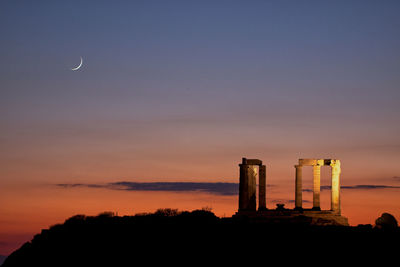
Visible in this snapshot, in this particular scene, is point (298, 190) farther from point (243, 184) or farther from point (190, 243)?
point (190, 243)

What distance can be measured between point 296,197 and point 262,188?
332cm

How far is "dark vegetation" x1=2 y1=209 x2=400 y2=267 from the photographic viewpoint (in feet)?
136

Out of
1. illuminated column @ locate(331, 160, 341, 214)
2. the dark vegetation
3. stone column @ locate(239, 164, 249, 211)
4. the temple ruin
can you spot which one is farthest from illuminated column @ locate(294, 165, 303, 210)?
the dark vegetation

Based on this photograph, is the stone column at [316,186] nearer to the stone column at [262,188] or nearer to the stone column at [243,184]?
the stone column at [262,188]

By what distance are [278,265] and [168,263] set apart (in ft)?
19.1

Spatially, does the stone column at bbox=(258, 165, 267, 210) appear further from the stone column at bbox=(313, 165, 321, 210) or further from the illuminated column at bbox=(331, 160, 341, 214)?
the illuminated column at bbox=(331, 160, 341, 214)

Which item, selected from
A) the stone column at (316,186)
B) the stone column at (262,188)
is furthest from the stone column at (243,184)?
the stone column at (316,186)

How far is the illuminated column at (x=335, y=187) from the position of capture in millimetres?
70000

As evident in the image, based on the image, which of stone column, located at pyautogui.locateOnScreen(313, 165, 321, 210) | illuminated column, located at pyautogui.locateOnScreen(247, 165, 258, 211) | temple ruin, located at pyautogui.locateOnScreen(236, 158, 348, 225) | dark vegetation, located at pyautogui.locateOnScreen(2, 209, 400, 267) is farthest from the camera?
stone column, located at pyautogui.locateOnScreen(313, 165, 321, 210)

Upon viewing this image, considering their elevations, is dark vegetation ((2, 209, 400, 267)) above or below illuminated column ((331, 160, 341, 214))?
below

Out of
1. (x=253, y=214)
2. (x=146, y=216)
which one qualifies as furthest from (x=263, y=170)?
(x=146, y=216)

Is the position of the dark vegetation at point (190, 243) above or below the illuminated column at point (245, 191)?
below

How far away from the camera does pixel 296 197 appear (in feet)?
234

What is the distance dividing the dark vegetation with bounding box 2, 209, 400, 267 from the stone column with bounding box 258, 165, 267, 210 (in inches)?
768
